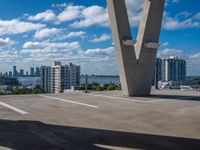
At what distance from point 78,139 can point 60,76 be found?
46648 mm

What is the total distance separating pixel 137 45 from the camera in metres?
16.2

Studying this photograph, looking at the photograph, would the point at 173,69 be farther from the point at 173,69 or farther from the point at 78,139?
the point at 78,139

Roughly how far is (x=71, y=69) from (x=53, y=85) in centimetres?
705

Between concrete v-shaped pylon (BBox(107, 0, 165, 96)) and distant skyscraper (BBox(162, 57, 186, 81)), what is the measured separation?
23158mm

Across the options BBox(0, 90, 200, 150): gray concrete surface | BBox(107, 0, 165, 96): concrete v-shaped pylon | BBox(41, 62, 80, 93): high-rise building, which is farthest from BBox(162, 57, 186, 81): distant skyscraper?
BBox(0, 90, 200, 150): gray concrete surface

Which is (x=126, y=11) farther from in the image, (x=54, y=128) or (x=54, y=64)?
(x=54, y=64)

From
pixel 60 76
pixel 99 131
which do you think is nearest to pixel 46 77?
pixel 60 76

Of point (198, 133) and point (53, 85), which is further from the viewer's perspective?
point (53, 85)

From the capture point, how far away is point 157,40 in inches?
654

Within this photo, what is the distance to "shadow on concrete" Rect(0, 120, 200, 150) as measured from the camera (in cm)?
543

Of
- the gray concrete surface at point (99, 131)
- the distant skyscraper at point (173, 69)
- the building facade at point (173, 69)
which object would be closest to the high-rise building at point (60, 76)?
the building facade at point (173, 69)

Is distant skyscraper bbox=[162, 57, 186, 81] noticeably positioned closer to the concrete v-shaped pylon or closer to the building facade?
the building facade

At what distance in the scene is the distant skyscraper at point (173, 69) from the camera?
3972 cm

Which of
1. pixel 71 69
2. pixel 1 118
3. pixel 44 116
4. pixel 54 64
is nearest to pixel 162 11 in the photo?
pixel 44 116
